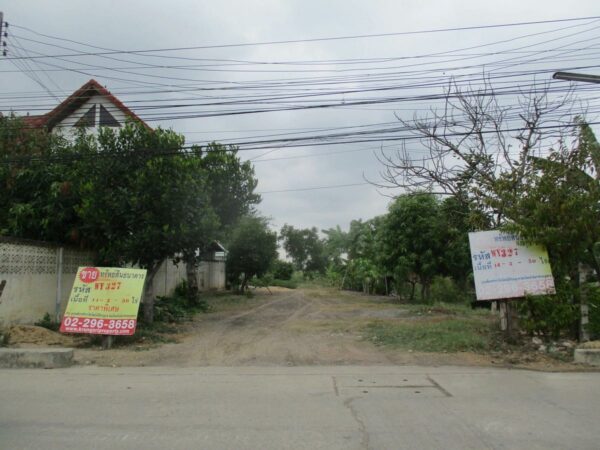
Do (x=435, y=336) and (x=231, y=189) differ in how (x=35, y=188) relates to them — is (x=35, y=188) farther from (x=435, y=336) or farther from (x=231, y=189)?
(x=435, y=336)

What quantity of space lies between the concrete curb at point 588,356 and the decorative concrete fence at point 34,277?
11.9 m

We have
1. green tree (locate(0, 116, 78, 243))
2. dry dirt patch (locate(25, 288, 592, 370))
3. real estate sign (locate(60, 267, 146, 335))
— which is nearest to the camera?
dry dirt patch (locate(25, 288, 592, 370))

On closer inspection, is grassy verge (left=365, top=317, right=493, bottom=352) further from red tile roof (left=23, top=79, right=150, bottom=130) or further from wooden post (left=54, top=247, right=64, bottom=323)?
red tile roof (left=23, top=79, right=150, bottom=130)

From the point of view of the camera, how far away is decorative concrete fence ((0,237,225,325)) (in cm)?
1163

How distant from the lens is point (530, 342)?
1049cm

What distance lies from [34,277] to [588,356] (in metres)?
12.5

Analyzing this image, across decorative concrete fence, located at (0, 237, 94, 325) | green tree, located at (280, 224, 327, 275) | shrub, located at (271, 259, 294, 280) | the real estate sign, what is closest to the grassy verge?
the real estate sign

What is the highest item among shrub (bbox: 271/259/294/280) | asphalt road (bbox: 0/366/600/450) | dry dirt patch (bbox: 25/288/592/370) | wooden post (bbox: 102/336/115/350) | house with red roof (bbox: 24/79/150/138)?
house with red roof (bbox: 24/79/150/138)

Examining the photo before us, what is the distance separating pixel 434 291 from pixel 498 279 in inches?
686

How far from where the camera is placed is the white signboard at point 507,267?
10352mm

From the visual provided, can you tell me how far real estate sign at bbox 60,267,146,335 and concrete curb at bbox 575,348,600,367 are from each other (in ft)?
29.4

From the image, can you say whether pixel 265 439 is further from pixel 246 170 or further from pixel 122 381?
pixel 246 170

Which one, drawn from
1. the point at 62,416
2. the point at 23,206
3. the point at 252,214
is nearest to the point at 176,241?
the point at 23,206

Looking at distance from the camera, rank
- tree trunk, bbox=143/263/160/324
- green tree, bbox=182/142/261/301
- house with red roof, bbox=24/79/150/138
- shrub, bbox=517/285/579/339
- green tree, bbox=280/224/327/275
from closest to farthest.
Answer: shrub, bbox=517/285/579/339
tree trunk, bbox=143/263/160/324
green tree, bbox=182/142/261/301
house with red roof, bbox=24/79/150/138
green tree, bbox=280/224/327/275
